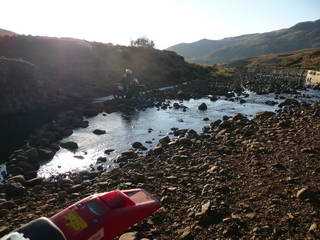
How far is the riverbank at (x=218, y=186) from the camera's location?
15359mm

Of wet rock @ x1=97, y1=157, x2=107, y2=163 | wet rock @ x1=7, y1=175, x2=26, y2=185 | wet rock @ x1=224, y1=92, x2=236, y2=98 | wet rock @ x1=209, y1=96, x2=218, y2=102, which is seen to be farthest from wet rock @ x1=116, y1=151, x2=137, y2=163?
wet rock @ x1=224, y1=92, x2=236, y2=98

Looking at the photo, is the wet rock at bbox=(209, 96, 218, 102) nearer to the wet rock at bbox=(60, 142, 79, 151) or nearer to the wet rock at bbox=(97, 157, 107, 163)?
the wet rock at bbox=(60, 142, 79, 151)

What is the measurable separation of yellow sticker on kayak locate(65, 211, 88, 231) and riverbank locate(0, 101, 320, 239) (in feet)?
7.82

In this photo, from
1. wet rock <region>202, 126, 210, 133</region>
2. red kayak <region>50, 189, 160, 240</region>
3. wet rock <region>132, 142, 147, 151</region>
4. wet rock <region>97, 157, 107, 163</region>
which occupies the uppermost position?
red kayak <region>50, 189, 160, 240</region>

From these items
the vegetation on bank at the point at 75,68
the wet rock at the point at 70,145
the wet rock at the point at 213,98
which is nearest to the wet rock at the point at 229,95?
the wet rock at the point at 213,98

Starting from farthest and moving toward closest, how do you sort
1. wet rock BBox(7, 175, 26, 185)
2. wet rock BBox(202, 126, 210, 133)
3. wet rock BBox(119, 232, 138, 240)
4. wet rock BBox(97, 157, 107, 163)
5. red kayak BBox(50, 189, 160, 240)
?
Answer: wet rock BBox(202, 126, 210, 133) < wet rock BBox(97, 157, 107, 163) < wet rock BBox(7, 175, 26, 185) < wet rock BBox(119, 232, 138, 240) < red kayak BBox(50, 189, 160, 240)

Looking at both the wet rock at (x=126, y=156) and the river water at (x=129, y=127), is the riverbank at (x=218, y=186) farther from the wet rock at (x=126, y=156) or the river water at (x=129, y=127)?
the river water at (x=129, y=127)

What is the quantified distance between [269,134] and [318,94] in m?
36.9

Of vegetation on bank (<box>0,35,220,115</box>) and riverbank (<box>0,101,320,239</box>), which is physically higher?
vegetation on bank (<box>0,35,220,115</box>)

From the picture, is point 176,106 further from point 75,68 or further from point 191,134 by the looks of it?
point 75,68

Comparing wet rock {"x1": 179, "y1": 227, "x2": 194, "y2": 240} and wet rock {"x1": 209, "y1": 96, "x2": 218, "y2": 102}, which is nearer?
wet rock {"x1": 179, "y1": 227, "x2": 194, "y2": 240}

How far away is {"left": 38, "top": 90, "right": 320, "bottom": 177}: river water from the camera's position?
30172 millimetres

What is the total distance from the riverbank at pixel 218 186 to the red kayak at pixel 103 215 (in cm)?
77

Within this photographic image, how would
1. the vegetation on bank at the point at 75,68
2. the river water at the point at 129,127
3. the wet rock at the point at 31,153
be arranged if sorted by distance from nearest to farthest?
1. the river water at the point at 129,127
2. the wet rock at the point at 31,153
3. the vegetation on bank at the point at 75,68
